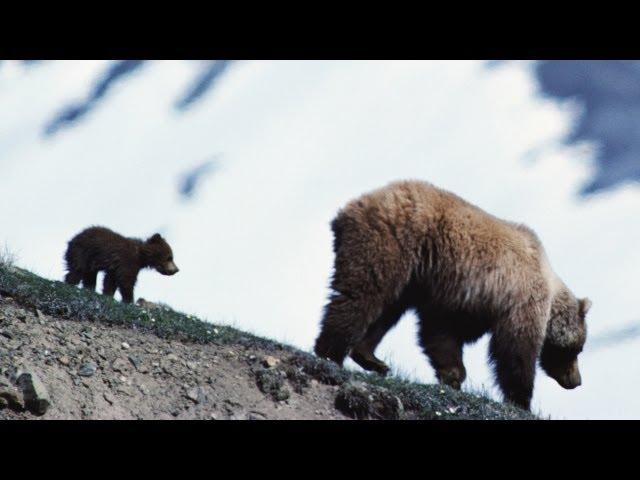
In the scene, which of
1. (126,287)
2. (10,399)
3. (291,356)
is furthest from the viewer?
(126,287)

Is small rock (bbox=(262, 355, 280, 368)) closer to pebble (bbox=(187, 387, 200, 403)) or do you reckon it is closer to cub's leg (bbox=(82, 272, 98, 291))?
pebble (bbox=(187, 387, 200, 403))


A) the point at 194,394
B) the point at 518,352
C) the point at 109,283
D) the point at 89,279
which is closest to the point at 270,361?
the point at 194,394

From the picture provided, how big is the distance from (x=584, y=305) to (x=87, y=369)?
24.0 ft

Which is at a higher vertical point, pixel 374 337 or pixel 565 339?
pixel 565 339

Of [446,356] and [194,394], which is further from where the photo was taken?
[446,356]

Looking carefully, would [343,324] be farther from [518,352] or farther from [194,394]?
[518,352]

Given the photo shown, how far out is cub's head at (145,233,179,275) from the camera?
15.7 meters

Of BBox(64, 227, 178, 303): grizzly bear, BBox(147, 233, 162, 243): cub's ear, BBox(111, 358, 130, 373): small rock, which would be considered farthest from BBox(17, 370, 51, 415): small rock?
BBox(147, 233, 162, 243): cub's ear

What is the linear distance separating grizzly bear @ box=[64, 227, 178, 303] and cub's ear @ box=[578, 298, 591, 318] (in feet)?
28.0

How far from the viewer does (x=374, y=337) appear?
9.80m

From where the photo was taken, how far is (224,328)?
9.20 metres

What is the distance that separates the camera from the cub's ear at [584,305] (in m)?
10.9

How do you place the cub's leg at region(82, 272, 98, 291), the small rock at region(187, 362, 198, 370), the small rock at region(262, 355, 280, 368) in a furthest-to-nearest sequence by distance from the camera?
the cub's leg at region(82, 272, 98, 291), the small rock at region(262, 355, 280, 368), the small rock at region(187, 362, 198, 370)
